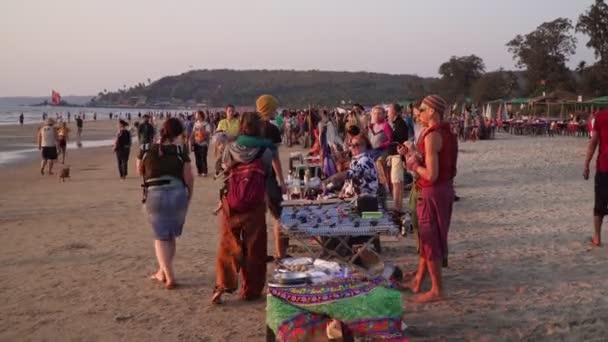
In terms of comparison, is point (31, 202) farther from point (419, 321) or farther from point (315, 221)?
point (419, 321)

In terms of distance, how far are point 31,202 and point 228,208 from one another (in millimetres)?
7995

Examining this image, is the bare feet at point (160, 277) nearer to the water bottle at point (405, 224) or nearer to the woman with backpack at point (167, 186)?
the woman with backpack at point (167, 186)

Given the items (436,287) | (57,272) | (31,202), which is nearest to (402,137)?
(436,287)

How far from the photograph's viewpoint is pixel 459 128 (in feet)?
101

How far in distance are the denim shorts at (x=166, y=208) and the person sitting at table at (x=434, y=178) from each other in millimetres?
2173

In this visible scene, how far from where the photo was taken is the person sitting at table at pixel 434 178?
5246mm

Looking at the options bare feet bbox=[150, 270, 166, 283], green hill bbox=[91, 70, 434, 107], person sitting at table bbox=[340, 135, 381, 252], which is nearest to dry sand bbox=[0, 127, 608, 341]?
bare feet bbox=[150, 270, 166, 283]

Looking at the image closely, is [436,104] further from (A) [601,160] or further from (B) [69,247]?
(B) [69,247]

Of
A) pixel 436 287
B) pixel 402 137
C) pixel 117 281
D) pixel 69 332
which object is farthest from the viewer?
pixel 402 137

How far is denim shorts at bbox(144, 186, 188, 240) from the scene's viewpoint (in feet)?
19.4

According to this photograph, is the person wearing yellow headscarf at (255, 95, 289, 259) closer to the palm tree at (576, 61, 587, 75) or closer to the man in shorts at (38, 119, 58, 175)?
the man in shorts at (38, 119, 58, 175)

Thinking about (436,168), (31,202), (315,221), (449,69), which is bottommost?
(31,202)

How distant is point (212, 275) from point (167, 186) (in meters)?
1.19

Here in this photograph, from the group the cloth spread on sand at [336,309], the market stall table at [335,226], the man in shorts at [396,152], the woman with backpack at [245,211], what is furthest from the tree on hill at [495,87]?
the cloth spread on sand at [336,309]
